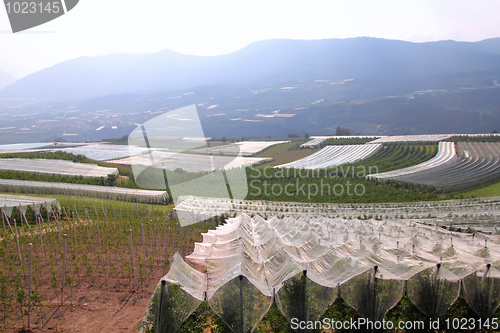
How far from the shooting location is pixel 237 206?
1875 centimetres

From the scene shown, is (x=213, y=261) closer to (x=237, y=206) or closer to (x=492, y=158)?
(x=237, y=206)

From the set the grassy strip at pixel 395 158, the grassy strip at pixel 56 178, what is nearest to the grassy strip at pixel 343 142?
the grassy strip at pixel 395 158

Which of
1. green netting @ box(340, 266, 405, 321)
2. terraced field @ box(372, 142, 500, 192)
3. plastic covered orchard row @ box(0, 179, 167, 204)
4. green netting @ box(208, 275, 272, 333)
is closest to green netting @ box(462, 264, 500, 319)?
green netting @ box(340, 266, 405, 321)

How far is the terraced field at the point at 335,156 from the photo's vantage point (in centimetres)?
3791

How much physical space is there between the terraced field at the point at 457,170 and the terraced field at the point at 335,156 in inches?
302

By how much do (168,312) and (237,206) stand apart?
532 inches

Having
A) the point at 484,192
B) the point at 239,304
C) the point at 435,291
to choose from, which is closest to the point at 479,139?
the point at 484,192

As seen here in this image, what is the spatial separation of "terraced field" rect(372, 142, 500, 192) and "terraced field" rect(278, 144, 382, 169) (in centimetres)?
768

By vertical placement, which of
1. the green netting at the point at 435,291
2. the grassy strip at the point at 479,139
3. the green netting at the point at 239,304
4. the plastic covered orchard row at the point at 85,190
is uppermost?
the green netting at the point at 239,304

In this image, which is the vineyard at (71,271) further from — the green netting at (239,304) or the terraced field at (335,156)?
the terraced field at (335,156)

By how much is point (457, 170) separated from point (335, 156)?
48.7ft

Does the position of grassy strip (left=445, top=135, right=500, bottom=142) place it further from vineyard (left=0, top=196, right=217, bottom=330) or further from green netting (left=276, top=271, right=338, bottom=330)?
green netting (left=276, top=271, right=338, bottom=330)

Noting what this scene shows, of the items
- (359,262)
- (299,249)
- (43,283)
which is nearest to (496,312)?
(359,262)

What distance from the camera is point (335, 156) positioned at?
140ft
